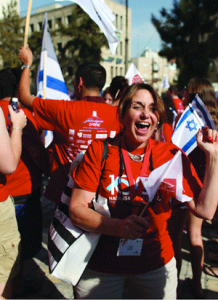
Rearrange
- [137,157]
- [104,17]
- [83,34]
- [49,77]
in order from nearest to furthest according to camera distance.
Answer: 1. [137,157]
2. [104,17]
3. [49,77]
4. [83,34]

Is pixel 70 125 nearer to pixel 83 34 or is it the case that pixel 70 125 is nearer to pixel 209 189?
pixel 209 189

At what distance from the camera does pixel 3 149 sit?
1.70m

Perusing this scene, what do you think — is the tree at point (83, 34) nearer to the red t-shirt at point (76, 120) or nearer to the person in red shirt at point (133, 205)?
the red t-shirt at point (76, 120)

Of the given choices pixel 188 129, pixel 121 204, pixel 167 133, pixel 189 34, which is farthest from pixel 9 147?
pixel 189 34

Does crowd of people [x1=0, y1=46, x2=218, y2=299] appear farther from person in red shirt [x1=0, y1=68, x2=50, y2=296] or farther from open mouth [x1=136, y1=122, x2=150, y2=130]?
person in red shirt [x1=0, y1=68, x2=50, y2=296]

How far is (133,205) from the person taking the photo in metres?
1.63

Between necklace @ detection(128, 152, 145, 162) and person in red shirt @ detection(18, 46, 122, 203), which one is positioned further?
person in red shirt @ detection(18, 46, 122, 203)

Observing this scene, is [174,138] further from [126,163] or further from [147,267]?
[147,267]

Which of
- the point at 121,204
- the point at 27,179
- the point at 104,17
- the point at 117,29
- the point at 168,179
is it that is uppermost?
the point at 117,29

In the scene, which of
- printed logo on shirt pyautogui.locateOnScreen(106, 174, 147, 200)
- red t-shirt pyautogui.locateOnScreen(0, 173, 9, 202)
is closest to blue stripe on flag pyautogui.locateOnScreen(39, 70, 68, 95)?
red t-shirt pyautogui.locateOnScreen(0, 173, 9, 202)

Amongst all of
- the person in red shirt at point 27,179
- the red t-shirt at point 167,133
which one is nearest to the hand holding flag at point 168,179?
the person in red shirt at point 27,179

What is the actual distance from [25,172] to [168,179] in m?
1.53

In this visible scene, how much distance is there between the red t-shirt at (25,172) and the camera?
2566mm

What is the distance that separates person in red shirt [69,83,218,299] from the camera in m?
1.67
